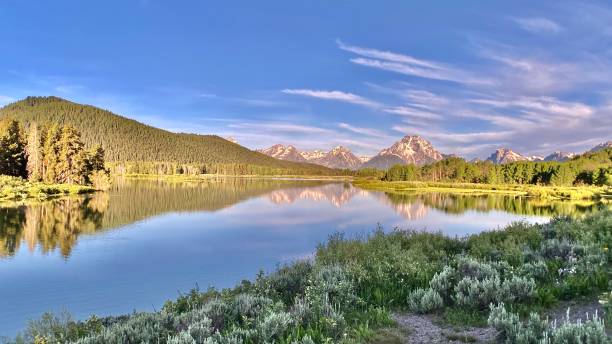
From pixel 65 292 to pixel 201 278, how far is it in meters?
6.26

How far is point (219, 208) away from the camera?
199ft

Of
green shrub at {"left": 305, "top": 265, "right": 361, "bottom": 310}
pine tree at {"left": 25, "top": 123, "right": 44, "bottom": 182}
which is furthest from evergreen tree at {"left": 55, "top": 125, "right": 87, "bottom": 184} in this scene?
green shrub at {"left": 305, "top": 265, "right": 361, "bottom": 310}

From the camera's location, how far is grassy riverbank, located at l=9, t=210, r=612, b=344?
7.44 m

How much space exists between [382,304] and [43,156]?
10120 cm

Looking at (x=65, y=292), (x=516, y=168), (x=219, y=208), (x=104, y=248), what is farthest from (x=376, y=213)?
(x=516, y=168)

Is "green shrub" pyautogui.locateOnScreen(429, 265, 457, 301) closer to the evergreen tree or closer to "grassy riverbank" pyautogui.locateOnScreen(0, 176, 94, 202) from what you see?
"grassy riverbank" pyautogui.locateOnScreen(0, 176, 94, 202)

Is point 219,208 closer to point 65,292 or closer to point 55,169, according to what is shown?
point 65,292

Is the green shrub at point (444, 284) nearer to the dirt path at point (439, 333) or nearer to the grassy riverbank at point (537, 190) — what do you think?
the dirt path at point (439, 333)

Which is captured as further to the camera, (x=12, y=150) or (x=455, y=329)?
(x=12, y=150)

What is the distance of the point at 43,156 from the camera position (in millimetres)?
91688

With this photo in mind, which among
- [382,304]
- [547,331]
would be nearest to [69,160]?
[382,304]

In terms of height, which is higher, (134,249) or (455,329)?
(455,329)

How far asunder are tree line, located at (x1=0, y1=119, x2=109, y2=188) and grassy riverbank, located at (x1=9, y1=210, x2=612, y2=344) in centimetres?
8943

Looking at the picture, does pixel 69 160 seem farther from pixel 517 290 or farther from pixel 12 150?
pixel 517 290
